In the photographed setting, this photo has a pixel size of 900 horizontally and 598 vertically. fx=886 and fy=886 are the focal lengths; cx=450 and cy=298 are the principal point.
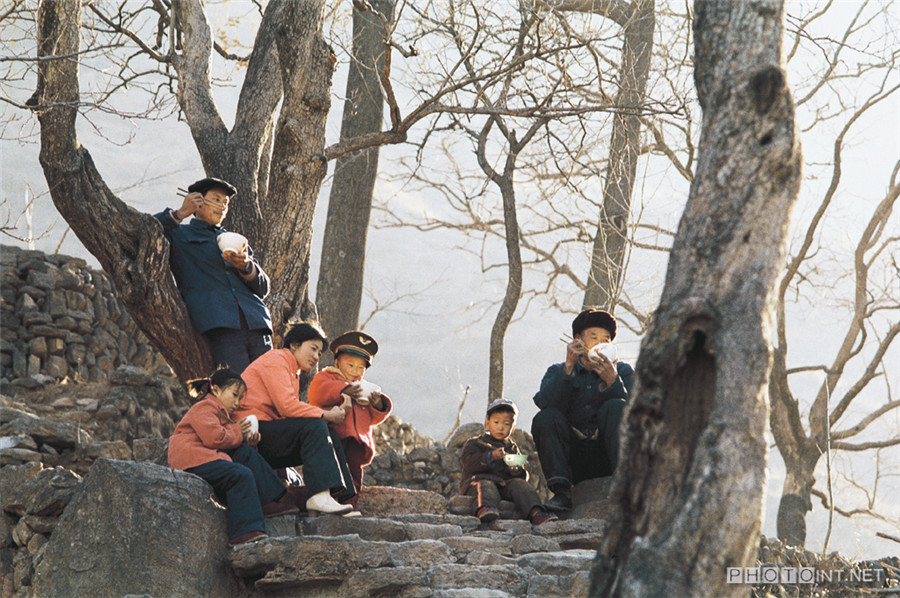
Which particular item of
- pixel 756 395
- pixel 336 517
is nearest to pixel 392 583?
pixel 336 517

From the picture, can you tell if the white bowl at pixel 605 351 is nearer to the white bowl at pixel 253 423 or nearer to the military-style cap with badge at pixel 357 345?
the military-style cap with badge at pixel 357 345

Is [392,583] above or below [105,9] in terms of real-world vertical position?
below

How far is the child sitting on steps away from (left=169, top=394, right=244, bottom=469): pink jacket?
1.81m

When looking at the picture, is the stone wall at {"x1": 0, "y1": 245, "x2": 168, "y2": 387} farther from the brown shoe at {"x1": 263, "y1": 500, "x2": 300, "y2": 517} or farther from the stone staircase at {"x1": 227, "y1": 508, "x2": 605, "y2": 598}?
the stone staircase at {"x1": 227, "y1": 508, "x2": 605, "y2": 598}

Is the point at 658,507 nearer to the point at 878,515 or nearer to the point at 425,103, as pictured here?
the point at 425,103

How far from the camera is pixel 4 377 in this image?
1037 cm

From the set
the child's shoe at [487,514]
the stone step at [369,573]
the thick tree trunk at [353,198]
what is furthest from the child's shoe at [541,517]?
the thick tree trunk at [353,198]

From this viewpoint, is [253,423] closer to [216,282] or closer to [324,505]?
[324,505]

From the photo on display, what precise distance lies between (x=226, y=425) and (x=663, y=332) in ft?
9.32

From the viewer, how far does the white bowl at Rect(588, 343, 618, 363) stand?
583 centimetres

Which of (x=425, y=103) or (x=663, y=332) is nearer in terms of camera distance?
(x=663, y=332)

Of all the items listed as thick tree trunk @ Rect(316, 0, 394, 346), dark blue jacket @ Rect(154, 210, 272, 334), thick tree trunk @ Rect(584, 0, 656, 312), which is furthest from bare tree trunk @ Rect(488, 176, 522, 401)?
dark blue jacket @ Rect(154, 210, 272, 334)

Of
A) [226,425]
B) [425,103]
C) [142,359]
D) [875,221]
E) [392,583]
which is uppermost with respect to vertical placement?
[875,221]

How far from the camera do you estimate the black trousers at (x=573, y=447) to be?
583 centimetres
